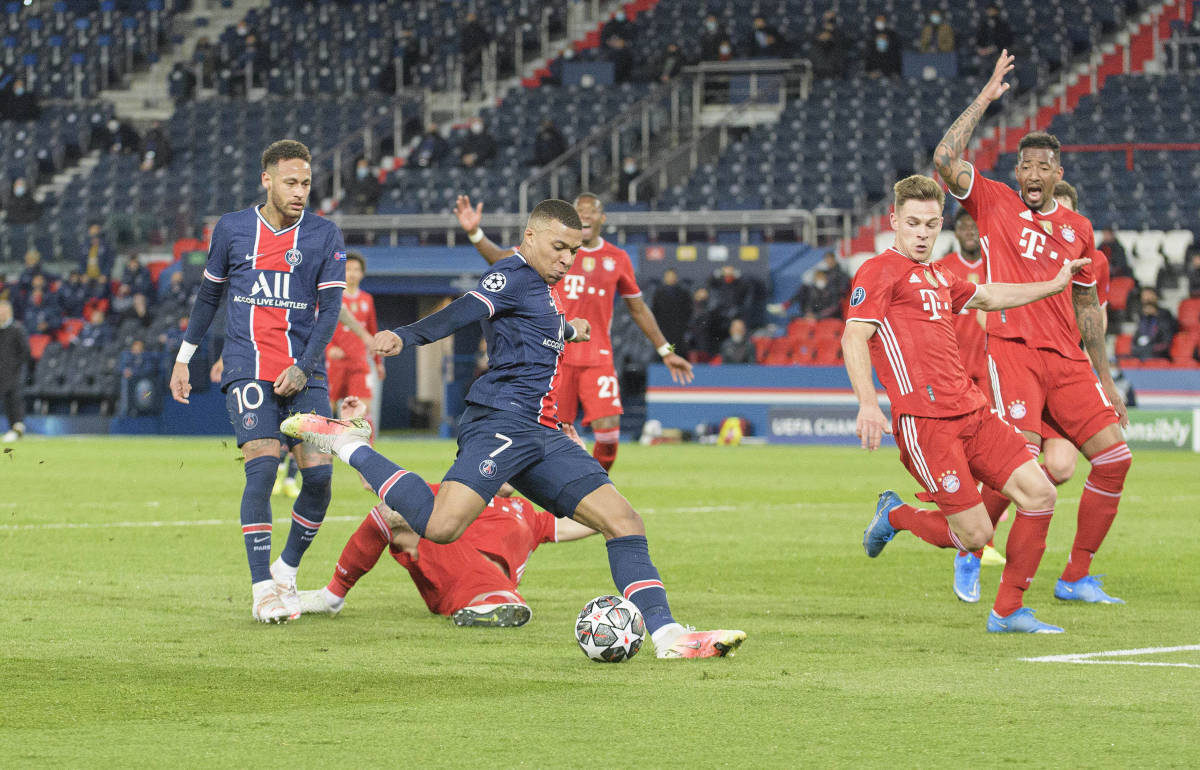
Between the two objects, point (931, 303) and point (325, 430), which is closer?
point (325, 430)

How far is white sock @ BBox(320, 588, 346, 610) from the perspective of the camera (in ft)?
26.9

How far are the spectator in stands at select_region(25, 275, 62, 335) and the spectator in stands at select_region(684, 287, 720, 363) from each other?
1328 cm

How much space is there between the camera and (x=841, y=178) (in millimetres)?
32875

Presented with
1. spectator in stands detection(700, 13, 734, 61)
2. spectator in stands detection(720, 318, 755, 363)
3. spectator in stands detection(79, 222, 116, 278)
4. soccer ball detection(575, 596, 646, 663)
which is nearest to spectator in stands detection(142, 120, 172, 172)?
spectator in stands detection(79, 222, 116, 278)

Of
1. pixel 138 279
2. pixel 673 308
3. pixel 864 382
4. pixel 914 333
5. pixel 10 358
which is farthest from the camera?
pixel 138 279

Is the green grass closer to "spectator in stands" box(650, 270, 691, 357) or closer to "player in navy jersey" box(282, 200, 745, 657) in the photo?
"player in navy jersey" box(282, 200, 745, 657)

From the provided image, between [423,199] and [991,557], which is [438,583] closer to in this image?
[991,557]

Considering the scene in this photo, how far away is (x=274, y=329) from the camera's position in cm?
824

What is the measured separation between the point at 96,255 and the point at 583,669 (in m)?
31.3

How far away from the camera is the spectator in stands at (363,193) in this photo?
35.8 m

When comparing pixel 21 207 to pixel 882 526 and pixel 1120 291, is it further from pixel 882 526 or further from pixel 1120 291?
pixel 882 526

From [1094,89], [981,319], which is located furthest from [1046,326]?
[1094,89]

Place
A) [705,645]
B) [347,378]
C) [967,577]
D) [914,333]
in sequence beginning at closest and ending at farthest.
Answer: [705,645] → [914,333] → [967,577] → [347,378]

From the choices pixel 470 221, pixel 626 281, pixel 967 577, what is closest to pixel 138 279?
pixel 626 281
